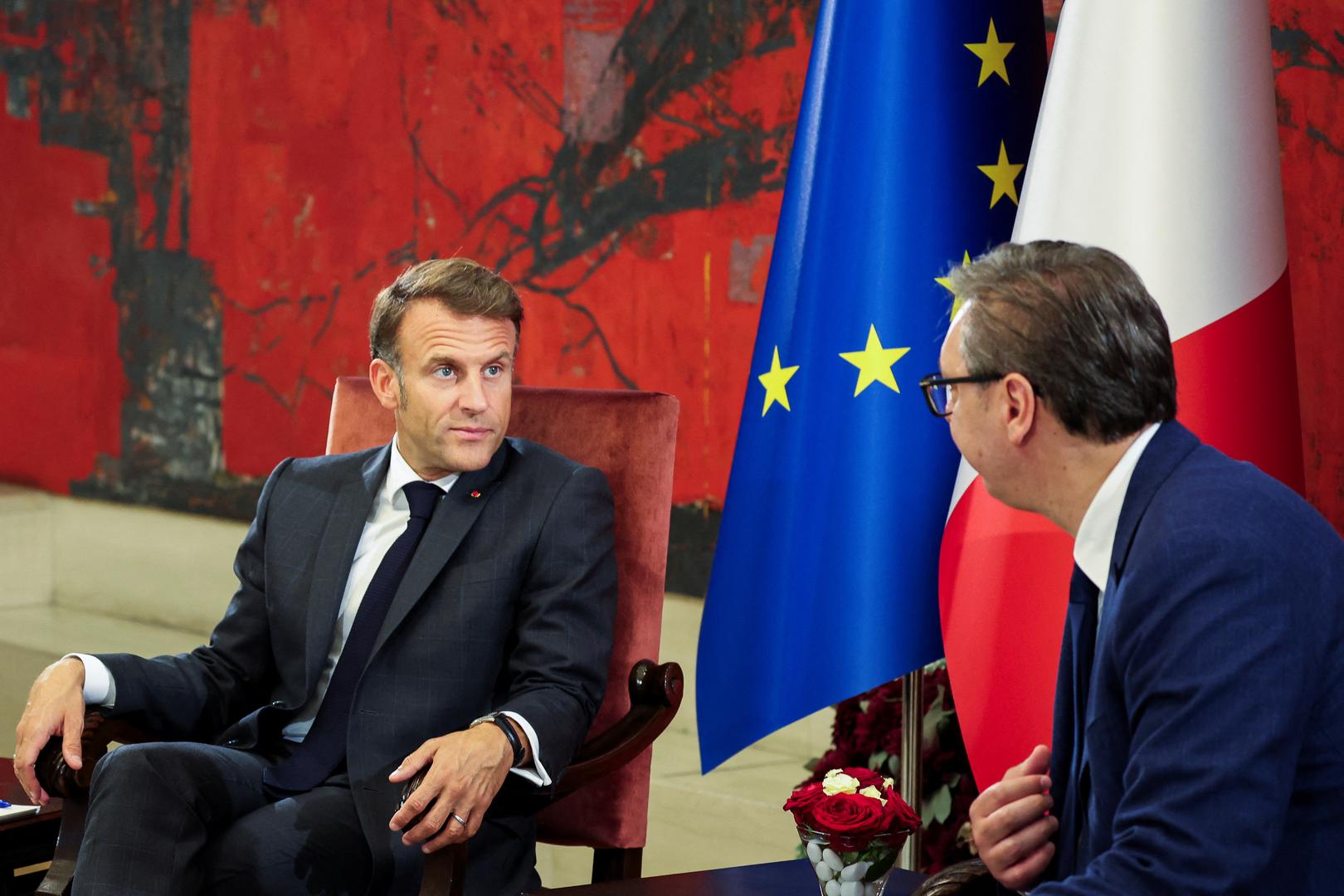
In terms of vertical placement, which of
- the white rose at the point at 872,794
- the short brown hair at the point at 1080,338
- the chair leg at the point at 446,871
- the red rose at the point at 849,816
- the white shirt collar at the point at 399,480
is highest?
the short brown hair at the point at 1080,338

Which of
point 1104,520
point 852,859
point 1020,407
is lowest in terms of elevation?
point 852,859

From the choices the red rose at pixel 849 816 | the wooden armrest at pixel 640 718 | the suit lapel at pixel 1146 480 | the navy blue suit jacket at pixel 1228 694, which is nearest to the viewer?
the navy blue suit jacket at pixel 1228 694

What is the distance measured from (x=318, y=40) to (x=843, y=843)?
158 inches

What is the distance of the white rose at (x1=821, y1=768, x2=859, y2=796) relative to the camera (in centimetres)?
169

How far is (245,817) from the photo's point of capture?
214cm

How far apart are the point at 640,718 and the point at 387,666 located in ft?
1.33

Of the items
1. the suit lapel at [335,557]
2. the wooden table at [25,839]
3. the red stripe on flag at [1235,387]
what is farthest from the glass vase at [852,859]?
the wooden table at [25,839]

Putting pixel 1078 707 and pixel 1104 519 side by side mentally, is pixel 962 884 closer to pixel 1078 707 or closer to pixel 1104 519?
pixel 1078 707

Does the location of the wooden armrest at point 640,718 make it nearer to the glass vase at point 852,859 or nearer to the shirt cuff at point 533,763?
the shirt cuff at point 533,763

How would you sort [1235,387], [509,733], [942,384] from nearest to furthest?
[942,384] < [509,733] < [1235,387]

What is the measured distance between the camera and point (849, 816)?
65.5 inches

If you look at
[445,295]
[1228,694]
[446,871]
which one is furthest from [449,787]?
[1228,694]

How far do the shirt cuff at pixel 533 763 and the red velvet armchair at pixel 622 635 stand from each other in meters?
0.11

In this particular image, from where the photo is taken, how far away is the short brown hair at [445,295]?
93.2 inches
